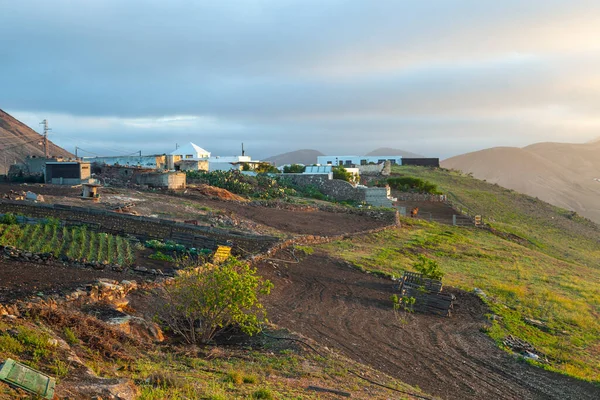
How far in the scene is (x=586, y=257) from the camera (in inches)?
1407

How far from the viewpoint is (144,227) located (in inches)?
806

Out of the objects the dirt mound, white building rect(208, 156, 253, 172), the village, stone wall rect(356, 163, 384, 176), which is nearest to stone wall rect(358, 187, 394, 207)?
the dirt mound

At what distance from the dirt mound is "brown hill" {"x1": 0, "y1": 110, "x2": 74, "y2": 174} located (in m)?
47.3

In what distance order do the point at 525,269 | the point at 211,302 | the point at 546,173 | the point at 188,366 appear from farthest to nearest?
the point at 546,173, the point at 525,269, the point at 211,302, the point at 188,366

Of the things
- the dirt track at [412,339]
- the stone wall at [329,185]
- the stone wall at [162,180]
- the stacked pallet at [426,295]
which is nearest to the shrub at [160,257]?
the dirt track at [412,339]

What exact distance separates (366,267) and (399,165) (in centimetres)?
6353

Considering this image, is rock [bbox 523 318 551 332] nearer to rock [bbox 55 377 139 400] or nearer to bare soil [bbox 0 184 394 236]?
rock [bbox 55 377 139 400]

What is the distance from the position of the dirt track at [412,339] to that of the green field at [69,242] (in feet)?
15.3

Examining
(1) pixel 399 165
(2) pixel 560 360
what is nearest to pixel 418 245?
(2) pixel 560 360

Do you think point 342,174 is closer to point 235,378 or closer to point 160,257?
point 160,257

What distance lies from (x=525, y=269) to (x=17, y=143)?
90.0m

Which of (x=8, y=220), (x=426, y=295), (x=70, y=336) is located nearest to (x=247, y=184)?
(x=8, y=220)

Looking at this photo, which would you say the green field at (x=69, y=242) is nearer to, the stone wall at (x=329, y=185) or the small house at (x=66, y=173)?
the small house at (x=66, y=173)

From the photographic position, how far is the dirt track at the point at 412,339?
32.6 feet
